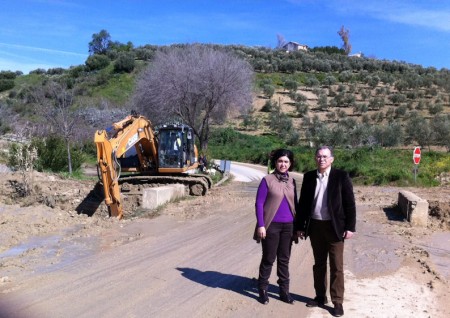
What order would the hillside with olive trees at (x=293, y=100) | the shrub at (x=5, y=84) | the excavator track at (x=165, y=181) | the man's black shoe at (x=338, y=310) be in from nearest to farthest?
the man's black shoe at (x=338, y=310) → the excavator track at (x=165, y=181) → the hillside with olive trees at (x=293, y=100) → the shrub at (x=5, y=84)

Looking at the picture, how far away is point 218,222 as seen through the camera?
11258mm

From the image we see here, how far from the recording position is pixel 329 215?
17.1 feet

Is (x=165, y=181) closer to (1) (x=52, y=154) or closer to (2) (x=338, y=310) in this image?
(1) (x=52, y=154)

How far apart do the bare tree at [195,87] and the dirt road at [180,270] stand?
21.4m

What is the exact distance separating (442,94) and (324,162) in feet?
191

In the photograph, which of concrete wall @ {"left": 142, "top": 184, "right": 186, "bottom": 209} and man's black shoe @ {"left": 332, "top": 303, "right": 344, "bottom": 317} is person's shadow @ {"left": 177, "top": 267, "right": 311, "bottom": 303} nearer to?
man's black shoe @ {"left": 332, "top": 303, "right": 344, "bottom": 317}

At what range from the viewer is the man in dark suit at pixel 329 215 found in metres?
5.18

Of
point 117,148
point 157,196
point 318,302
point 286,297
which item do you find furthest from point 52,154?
point 318,302

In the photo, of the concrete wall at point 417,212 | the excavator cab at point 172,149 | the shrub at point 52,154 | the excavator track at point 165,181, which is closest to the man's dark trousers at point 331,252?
the concrete wall at point 417,212

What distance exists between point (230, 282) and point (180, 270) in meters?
0.92

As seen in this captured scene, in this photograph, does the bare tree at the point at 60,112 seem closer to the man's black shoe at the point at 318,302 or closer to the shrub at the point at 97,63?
the man's black shoe at the point at 318,302

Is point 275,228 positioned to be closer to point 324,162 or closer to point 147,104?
point 324,162

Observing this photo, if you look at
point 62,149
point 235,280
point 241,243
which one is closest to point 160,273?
point 235,280

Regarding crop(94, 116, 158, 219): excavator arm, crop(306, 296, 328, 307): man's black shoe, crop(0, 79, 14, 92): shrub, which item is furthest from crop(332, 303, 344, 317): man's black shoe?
crop(0, 79, 14, 92): shrub
